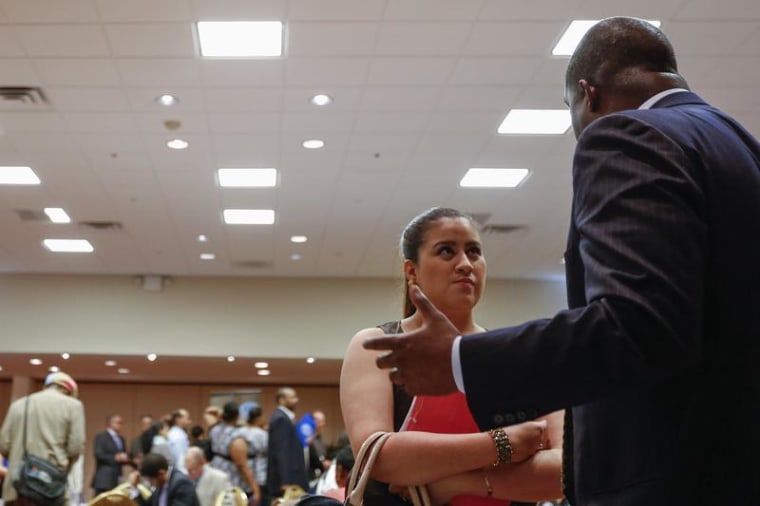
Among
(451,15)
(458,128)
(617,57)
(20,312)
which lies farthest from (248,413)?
(617,57)

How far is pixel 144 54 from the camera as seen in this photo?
7523 mm

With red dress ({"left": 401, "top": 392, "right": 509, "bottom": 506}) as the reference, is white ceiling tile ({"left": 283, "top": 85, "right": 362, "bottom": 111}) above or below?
above

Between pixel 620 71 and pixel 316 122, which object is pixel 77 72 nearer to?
pixel 316 122

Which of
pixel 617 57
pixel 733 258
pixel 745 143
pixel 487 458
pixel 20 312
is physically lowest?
pixel 487 458

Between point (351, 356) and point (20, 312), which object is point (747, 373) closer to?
point (351, 356)

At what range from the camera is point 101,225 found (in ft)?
42.1

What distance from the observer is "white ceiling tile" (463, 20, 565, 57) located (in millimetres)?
7020

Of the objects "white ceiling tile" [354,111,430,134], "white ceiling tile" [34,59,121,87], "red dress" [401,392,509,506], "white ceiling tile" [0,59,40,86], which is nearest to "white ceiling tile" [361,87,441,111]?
"white ceiling tile" [354,111,430,134]

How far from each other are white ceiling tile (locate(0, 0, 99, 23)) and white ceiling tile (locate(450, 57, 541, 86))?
122 inches

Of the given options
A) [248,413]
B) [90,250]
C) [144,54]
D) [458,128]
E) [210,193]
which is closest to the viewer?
[144,54]

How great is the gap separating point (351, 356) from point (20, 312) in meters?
15.3

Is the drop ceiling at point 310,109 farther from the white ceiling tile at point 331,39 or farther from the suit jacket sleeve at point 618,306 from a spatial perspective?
the suit jacket sleeve at point 618,306

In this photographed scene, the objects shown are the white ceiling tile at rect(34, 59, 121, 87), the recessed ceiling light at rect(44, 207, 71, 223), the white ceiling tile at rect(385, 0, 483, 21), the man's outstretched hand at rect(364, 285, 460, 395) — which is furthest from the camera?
the recessed ceiling light at rect(44, 207, 71, 223)

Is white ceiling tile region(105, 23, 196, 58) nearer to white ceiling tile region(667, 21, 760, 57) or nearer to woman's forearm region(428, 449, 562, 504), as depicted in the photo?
white ceiling tile region(667, 21, 760, 57)
